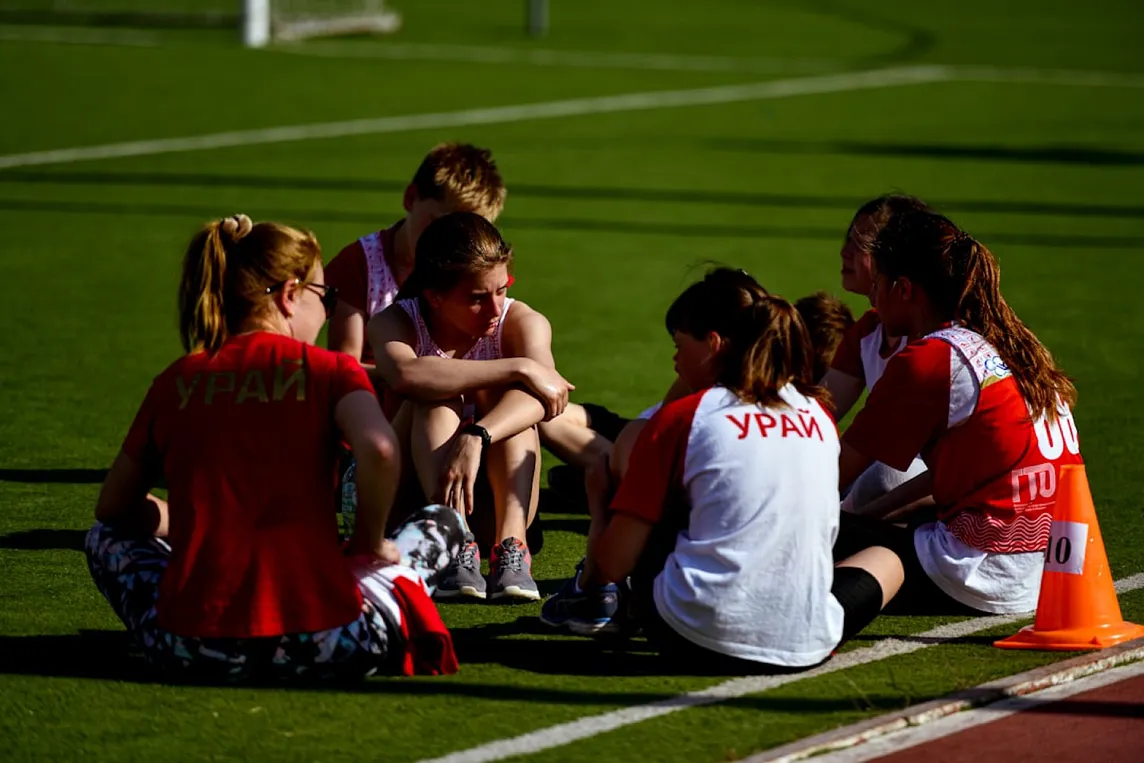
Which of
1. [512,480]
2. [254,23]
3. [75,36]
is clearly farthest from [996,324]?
[75,36]

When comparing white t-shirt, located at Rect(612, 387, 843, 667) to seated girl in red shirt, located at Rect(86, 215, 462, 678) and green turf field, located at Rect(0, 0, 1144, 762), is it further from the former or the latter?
seated girl in red shirt, located at Rect(86, 215, 462, 678)

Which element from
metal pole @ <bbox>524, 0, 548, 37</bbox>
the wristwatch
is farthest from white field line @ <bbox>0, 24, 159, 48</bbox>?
the wristwatch

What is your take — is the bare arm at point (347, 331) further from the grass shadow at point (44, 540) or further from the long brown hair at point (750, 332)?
the long brown hair at point (750, 332)

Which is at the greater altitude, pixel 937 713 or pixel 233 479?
pixel 233 479

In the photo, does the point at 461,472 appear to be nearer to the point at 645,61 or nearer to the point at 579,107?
the point at 579,107

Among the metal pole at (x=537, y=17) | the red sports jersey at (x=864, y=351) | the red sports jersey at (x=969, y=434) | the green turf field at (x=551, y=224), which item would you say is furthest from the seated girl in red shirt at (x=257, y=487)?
the metal pole at (x=537, y=17)

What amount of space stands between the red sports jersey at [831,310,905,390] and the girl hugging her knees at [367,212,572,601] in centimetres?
107

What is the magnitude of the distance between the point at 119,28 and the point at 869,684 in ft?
83.1

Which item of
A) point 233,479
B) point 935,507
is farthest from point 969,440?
point 233,479

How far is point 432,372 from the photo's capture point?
5.76 metres

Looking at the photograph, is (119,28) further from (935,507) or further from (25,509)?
(935,507)

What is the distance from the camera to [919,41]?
31.2m

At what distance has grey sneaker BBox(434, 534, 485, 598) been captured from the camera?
226 inches

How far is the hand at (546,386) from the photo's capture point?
5.84m
